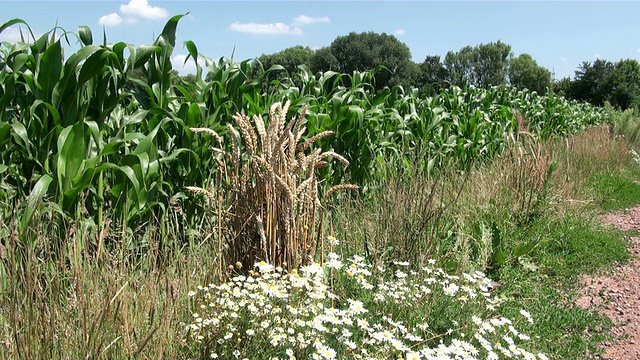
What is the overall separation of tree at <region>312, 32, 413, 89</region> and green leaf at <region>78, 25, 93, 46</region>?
61.8 metres

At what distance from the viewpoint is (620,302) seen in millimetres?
4520

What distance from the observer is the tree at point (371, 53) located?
2571 inches

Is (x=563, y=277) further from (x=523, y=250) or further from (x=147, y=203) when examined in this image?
(x=147, y=203)

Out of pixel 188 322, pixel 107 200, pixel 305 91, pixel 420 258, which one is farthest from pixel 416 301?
pixel 305 91

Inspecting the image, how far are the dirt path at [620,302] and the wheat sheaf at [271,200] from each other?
7.44ft

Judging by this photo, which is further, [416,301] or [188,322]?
[416,301]

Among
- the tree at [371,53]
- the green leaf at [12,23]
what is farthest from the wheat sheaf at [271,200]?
the tree at [371,53]

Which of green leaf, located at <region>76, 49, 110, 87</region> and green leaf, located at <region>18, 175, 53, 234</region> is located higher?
green leaf, located at <region>76, 49, 110, 87</region>

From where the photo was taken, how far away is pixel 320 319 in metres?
2.47

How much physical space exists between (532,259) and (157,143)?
143 inches

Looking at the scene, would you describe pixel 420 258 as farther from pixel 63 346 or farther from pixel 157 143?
pixel 63 346

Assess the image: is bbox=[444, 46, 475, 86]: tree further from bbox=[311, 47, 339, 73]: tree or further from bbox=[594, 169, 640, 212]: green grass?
bbox=[594, 169, 640, 212]: green grass

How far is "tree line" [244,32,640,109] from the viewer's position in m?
49.1

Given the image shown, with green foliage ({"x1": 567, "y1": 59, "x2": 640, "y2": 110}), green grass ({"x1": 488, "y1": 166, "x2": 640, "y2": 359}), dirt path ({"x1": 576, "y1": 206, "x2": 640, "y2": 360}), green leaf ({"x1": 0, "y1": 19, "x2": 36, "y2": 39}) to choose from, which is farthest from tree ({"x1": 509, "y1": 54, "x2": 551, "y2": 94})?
green leaf ({"x1": 0, "y1": 19, "x2": 36, "y2": 39})
